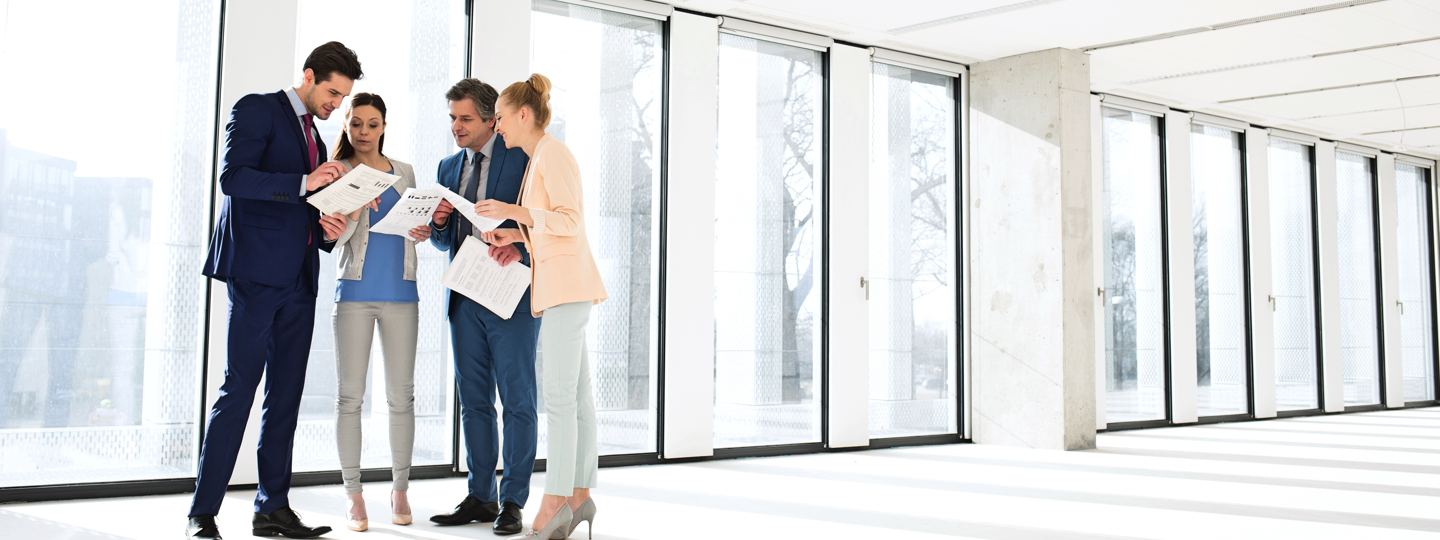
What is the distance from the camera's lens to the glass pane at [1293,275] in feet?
27.3

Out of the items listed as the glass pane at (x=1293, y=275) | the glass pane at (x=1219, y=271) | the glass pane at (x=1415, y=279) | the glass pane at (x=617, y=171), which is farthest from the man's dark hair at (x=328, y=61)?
the glass pane at (x=1415, y=279)

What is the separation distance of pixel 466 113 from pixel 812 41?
2.92m

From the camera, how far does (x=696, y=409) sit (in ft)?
16.4

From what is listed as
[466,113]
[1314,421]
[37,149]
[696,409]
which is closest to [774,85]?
[696,409]

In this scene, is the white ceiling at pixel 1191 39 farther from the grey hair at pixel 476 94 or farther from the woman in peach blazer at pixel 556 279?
the woman in peach blazer at pixel 556 279

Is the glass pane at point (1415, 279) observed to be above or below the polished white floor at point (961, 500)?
above

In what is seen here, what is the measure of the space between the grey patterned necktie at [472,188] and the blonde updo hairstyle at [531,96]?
1.15ft

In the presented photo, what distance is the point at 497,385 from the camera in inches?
123

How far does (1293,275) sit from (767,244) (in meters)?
5.70

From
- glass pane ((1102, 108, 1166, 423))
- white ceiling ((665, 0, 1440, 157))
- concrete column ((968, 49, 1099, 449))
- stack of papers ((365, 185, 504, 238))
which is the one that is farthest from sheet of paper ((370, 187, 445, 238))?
glass pane ((1102, 108, 1166, 423))

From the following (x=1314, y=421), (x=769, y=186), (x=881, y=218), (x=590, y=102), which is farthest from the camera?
(x=1314, y=421)

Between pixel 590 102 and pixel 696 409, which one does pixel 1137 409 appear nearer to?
pixel 696 409

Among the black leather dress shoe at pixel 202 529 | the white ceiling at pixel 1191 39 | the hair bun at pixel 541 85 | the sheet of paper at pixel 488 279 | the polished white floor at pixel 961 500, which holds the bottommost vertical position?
the polished white floor at pixel 961 500

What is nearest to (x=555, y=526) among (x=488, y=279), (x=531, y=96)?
(x=488, y=279)
